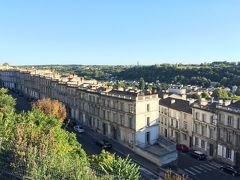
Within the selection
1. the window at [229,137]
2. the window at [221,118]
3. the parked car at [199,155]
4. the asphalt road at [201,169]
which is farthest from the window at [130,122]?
the window at [229,137]

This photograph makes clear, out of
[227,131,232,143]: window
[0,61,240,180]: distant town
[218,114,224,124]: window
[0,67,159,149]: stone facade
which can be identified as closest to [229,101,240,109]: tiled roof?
[0,61,240,180]: distant town

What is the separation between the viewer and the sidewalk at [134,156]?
49.1 meters

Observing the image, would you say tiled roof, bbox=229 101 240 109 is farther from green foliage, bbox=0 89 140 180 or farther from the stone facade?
green foliage, bbox=0 89 140 180

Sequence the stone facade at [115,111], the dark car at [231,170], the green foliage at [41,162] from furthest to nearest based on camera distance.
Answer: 1. the stone facade at [115,111]
2. the dark car at [231,170]
3. the green foliage at [41,162]

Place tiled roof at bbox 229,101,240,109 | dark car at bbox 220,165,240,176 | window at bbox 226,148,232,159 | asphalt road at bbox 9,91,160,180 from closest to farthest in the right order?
asphalt road at bbox 9,91,160,180 < dark car at bbox 220,165,240,176 < window at bbox 226,148,232,159 < tiled roof at bbox 229,101,240,109

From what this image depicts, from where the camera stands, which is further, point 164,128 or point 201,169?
point 164,128

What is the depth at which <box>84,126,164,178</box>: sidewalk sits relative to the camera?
161 feet

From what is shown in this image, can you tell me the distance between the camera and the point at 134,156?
55.9 meters

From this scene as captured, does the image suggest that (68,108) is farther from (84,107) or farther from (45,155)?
(45,155)

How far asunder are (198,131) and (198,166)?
905 centimetres

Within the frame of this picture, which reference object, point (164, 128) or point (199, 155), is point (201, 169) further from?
point (164, 128)

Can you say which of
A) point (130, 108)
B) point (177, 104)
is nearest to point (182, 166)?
point (130, 108)

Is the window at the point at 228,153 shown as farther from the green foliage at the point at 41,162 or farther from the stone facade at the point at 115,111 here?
the green foliage at the point at 41,162

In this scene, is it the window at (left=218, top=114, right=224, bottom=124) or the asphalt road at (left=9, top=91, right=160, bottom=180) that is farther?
the window at (left=218, top=114, right=224, bottom=124)
